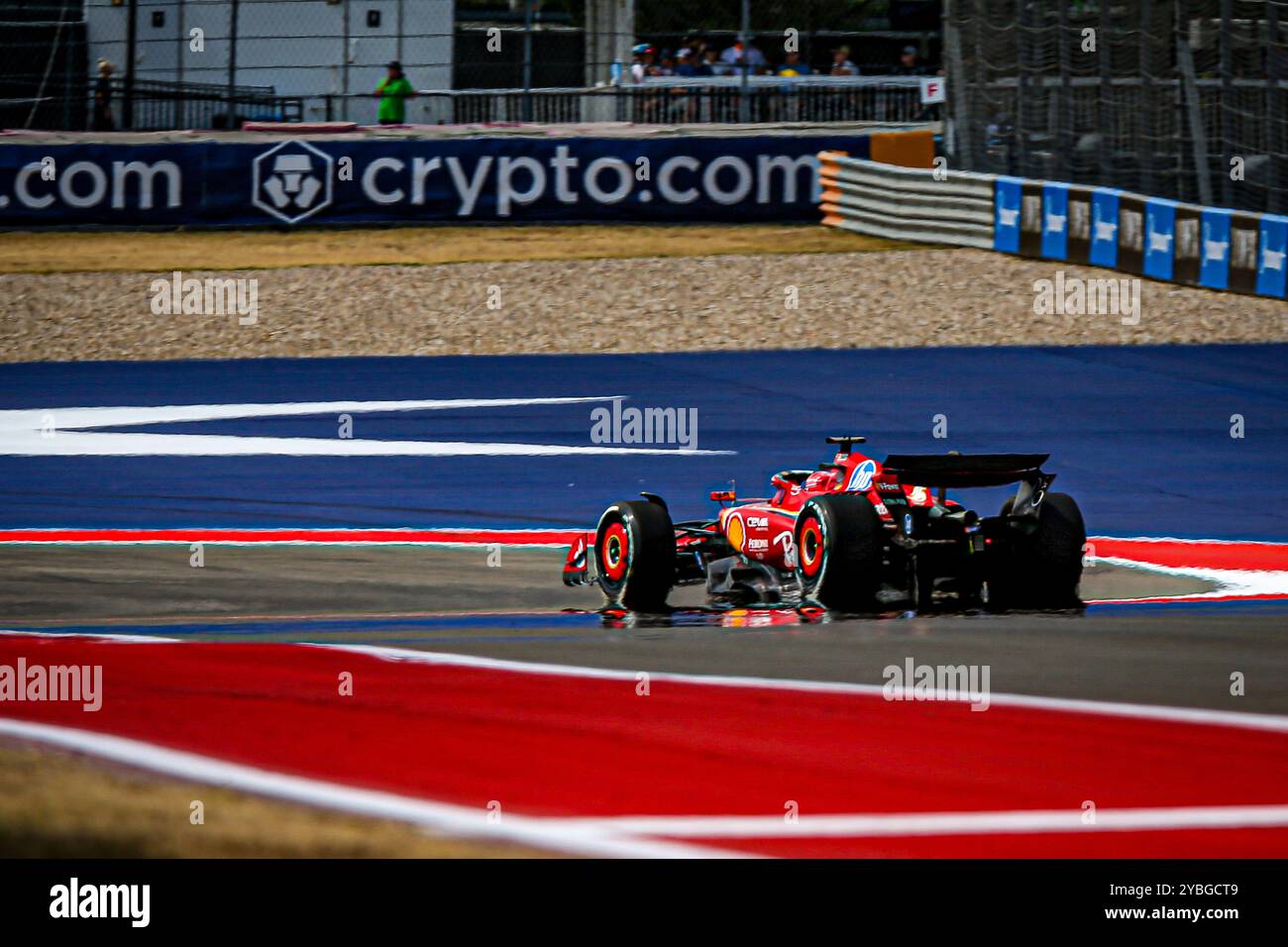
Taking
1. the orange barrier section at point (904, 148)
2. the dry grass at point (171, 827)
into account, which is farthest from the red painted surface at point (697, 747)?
the orange barrier section at point (904, 148)

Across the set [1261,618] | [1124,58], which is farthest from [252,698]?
[1124,58]

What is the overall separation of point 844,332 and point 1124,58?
4408 mm

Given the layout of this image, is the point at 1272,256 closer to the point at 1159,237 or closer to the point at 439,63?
the point at 1159,237

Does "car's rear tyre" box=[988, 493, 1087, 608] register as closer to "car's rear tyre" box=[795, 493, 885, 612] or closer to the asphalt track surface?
the asphalt track surface

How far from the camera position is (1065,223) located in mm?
22453

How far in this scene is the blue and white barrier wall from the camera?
20234 mm

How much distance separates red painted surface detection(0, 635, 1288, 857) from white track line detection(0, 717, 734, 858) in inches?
3.5

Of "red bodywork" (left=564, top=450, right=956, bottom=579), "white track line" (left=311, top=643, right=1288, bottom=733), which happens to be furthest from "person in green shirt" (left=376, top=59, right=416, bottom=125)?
"white track line" (left=311, top=643, right=1288, bottom=733)

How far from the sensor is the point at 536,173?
84.9 feet

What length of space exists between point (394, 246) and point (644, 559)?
52.3 feet
